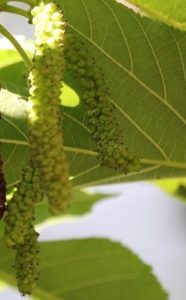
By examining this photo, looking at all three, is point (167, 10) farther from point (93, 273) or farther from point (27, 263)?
point (93, 273)

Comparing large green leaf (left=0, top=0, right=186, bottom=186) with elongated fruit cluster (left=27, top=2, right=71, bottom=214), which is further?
large green leaf (left=0, top=0, right=186, bottom=186)

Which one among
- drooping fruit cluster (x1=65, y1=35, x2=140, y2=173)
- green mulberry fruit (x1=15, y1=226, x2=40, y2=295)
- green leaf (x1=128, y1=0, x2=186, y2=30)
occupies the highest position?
green leaf (x1=128, y1=0, x2=186, y2=30)

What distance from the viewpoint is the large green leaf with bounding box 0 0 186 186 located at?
163cm

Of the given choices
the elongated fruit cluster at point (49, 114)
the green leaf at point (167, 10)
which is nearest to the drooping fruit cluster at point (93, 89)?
the elongated fruit cluster at point (49, 114)

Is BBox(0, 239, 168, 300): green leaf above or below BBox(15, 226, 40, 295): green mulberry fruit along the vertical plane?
above

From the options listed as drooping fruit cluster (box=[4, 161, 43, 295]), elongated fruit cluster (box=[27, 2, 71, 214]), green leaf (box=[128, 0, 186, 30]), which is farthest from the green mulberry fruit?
green leaf (box=[128, 0, 186, 30])

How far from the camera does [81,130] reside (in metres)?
1.74

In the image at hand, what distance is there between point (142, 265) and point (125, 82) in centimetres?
54

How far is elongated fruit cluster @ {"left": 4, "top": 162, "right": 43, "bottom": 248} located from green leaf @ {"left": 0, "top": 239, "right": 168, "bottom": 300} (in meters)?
0.78

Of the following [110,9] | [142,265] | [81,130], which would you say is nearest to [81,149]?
[81,130]

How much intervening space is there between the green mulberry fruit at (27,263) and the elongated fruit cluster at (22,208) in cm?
3

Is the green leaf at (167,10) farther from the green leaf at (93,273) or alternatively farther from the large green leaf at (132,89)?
the green leaf at (93,273)

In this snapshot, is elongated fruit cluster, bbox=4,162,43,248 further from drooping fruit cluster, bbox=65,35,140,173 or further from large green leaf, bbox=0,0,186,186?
large green leaf, bbox=0,0,186,186

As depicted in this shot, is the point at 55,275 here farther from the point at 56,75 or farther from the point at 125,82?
the point at 56,75
